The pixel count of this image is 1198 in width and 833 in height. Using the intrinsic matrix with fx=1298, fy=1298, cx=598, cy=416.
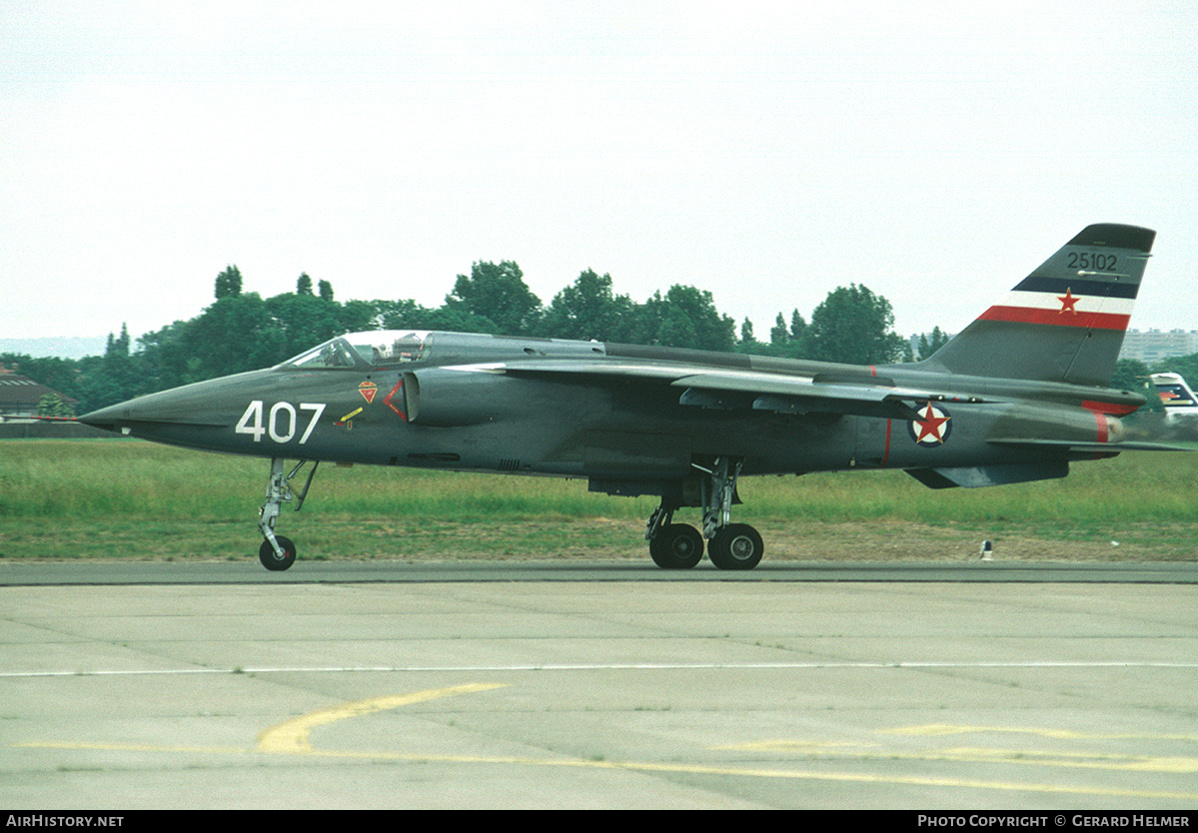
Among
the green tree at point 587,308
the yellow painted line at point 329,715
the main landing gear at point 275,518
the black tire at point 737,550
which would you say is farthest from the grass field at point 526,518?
the green tree at point 587,308

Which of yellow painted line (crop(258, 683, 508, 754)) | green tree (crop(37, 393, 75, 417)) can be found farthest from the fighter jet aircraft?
green tree (crop(37, 393, 75, 417))

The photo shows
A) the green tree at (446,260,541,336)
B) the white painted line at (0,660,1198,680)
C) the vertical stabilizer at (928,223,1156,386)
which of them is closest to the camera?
the white painted line at (0,660,1198,680)

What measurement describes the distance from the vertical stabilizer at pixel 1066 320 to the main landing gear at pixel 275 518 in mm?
9672

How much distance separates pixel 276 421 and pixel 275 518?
1.21 meters

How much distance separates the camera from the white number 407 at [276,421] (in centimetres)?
1612

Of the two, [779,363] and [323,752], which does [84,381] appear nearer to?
[779,363]

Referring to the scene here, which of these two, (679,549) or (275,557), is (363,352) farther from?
(679,549)

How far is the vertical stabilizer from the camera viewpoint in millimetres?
19156

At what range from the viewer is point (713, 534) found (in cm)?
1720

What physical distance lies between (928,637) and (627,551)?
33.5 ft

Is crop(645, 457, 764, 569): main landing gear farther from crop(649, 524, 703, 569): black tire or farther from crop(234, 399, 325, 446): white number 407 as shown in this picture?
crop(234, 399, 325, 446): white number 407

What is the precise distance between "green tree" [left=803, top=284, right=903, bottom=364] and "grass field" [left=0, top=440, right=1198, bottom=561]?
6338 centimetres

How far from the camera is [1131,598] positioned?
13430 mm
